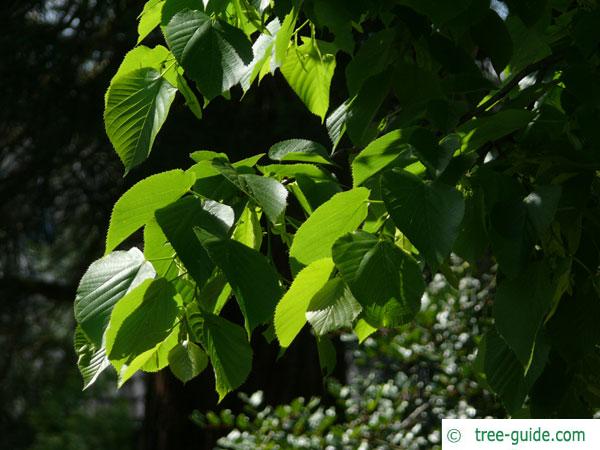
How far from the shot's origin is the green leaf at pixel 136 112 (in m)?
1.07

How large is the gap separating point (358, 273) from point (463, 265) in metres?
2.31

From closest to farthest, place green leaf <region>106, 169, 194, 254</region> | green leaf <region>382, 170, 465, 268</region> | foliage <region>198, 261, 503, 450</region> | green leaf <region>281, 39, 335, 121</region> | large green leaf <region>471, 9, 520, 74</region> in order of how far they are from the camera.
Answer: green leaf <region>382, 170, 465, 268</region>, green leaf <region>106, 169, 194, 254</region>, large green leaf <region>471, 9, 520, 74</region>, green leaf <region>281, 39, 335, 121</region>, foliage <region>198, 261, 503, 450</region>

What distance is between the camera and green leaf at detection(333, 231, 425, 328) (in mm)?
904

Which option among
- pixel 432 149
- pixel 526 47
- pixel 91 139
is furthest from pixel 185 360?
pixel 91 139

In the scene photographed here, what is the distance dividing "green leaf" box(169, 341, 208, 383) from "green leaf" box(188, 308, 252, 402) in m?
0.11

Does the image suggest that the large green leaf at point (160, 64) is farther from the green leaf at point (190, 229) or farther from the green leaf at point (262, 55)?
the green leaf at point (190, 229)

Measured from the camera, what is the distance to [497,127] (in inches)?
39.9

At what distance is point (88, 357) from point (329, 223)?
30 cm

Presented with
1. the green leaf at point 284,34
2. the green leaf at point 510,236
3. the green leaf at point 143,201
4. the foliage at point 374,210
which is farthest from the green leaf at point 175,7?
Result: the green leaf at point 510,236

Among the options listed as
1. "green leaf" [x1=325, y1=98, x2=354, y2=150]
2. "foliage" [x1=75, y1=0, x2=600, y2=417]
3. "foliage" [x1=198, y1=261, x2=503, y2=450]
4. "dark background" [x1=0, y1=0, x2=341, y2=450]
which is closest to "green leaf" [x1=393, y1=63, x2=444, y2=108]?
"foliage" [x1=75, y1=0, x2=600, y2=417]

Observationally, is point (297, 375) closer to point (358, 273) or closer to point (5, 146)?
point (5, 146)

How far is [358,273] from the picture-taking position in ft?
2.96

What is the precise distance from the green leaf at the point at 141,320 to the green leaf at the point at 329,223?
147 mm

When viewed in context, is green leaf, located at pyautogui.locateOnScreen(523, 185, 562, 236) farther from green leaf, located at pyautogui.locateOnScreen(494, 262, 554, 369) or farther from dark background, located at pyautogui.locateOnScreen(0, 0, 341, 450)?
dark background, located at pyautogui.locateOnScreen(0, 0, 341, 450)
